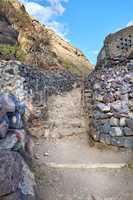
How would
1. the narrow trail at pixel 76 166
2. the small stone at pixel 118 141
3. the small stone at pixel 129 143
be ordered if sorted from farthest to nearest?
the small stone at pixel 118 141
the small stone at pixel 129 143
the narrow trail at pixel 76 166

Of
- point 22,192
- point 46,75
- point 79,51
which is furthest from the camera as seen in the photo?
point 79,51

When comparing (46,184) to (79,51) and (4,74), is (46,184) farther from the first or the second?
(79,51)

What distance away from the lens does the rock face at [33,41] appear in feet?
63.2

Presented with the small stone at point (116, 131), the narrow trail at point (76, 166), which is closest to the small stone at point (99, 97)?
the narrow trail at point (76, 166)

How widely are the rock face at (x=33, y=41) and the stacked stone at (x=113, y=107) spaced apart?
649 centimetres

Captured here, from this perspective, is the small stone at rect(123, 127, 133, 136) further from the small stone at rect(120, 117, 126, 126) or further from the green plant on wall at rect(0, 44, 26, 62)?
the green plant on wall at rect(0, 44, 26, 62)

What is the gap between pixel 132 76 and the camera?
37.4 ft

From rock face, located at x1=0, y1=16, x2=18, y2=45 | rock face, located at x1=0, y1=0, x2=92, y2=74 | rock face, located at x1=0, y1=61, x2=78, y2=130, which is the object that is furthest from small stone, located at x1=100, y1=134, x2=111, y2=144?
rock face, located at x1=0, y1=16, x2=18, y2=45

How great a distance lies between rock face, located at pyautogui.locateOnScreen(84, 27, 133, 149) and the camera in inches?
402

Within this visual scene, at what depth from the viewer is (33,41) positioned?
21.7m

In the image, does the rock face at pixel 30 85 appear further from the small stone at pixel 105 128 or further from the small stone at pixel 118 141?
the small stone at pixel 118 141

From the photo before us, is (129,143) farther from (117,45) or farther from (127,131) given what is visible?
(117,45)

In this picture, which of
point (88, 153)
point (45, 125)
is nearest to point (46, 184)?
point (88, 153)

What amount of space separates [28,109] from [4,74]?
1847 millimetres
